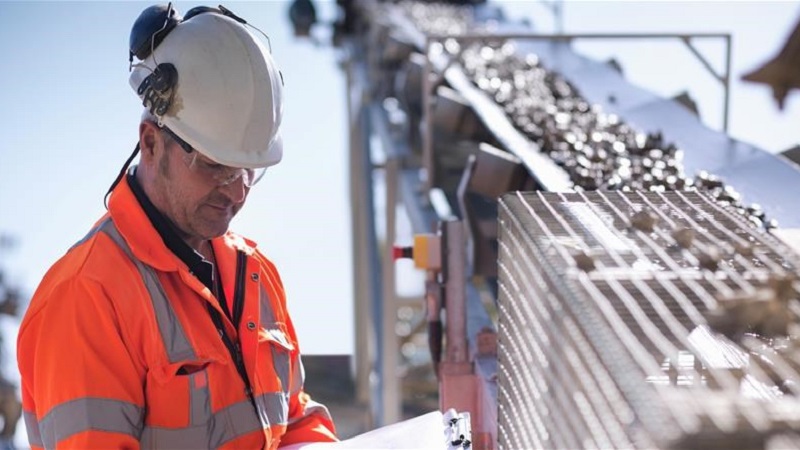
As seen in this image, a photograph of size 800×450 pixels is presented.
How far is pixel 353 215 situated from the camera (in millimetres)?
9188

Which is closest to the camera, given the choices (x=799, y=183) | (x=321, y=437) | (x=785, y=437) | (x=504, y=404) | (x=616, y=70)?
(x=785, y=437)

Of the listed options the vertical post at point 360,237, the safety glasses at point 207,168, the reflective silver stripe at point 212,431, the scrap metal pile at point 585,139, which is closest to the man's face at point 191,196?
the safety glasses at point 207,168

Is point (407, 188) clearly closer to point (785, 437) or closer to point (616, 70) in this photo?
point (616, 70)

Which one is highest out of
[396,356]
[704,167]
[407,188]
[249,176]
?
[249,176]

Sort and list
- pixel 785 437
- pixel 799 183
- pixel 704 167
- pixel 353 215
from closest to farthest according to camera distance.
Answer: pixel 785 437 < pixel 799 183 < pixel 704 167 < pixel 353 215

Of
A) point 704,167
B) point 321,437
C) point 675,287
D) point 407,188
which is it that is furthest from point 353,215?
point 675,287

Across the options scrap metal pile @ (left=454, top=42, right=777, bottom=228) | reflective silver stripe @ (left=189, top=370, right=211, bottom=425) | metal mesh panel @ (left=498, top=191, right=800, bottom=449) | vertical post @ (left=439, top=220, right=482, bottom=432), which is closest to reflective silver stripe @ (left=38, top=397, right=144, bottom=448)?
reflective silver stripe @ (left=189, top=370, right=211, bottom=425)

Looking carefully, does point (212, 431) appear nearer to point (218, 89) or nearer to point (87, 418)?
point (87, 418)

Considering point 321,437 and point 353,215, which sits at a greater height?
point 321,437

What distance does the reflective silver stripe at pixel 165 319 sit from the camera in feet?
6.15

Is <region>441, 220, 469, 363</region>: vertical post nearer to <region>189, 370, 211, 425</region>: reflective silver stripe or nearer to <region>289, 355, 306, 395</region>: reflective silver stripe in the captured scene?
<region>289, 355, 306, 395</region>: reflective silver stripe

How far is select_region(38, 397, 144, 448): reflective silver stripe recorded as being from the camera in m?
1.73

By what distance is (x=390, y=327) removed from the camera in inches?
254

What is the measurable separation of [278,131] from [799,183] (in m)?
1.81
